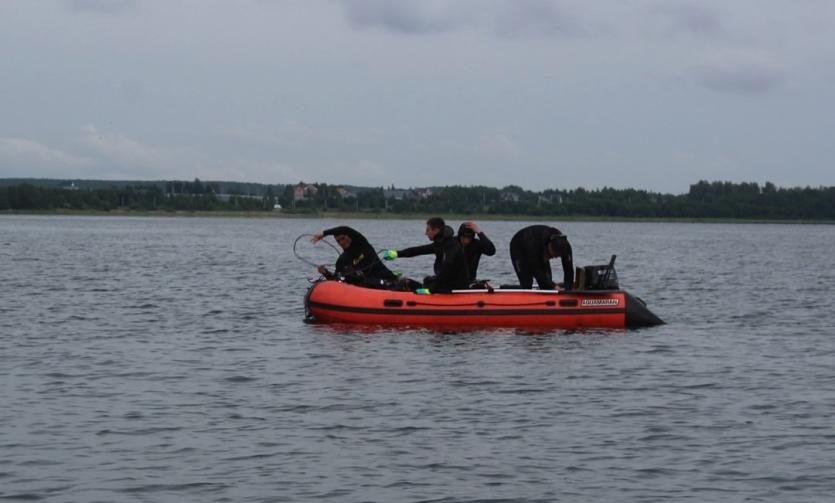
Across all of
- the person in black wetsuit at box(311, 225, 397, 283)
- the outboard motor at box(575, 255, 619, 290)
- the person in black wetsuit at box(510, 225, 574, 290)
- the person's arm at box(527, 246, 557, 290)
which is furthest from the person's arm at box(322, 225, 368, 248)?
the outboard motor at box(575, 255, 619, 290)

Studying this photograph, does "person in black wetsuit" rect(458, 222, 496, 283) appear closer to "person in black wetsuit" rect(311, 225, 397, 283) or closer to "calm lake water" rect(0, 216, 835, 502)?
"person in black wetsuit" rect(311, 225, 397, 283)

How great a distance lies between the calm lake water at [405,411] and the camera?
11.6m


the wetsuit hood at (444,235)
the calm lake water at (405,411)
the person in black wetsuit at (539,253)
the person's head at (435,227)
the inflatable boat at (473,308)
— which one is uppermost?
the person's head at (435,227)

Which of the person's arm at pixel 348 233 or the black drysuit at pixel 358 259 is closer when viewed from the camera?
the person's arm at pixel 348 233

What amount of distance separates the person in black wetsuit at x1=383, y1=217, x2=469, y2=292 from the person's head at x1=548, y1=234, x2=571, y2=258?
4.71ft

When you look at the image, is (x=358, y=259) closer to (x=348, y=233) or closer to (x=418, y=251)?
(x=348, y=233)

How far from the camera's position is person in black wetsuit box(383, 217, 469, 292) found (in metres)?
22.5

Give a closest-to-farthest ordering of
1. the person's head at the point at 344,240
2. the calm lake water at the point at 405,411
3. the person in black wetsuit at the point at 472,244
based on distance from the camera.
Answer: the calm lake water at the point at 405,411, the person in black wetsuit at the point at 472,244, the person's head at the point at 344,240

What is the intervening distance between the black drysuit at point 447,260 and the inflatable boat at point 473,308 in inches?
6.5

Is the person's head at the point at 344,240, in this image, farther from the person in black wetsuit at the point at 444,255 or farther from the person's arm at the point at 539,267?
the person's arm at the point at 539,267

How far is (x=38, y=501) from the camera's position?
10.8 m

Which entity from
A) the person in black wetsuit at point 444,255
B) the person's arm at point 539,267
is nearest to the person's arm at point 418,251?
the person in black wetsuit at point 444,255

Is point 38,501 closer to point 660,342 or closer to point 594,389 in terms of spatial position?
point 594,389

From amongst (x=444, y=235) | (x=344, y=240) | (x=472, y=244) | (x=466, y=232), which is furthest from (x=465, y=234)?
(x=344, y=240)
